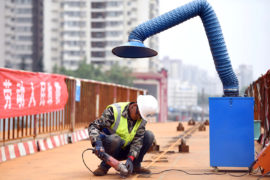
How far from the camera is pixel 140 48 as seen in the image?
9719 millimetres

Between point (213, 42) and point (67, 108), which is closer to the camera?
point (213, 42)

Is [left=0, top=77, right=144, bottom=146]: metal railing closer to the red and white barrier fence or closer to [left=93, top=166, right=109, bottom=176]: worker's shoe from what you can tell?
the red and white barrier fence

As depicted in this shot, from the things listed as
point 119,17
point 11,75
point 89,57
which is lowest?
point 11,75

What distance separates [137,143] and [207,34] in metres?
3.00

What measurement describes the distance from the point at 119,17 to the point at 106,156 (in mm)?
105942

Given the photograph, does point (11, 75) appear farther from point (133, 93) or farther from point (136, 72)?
point (136, 72)

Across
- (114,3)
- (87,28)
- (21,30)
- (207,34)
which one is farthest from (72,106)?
(21,30)

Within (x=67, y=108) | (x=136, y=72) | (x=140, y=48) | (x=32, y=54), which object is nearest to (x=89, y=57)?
(x=32, y=54)

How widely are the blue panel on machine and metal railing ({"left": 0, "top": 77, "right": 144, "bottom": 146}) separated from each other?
5360mm

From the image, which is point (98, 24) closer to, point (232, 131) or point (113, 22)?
point (113, 22)

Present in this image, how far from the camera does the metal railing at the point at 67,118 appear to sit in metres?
12.4

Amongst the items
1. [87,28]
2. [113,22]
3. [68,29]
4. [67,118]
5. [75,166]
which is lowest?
[75,166]

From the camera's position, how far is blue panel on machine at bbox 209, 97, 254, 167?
8.16 metres

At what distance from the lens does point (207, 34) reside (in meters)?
9.30
